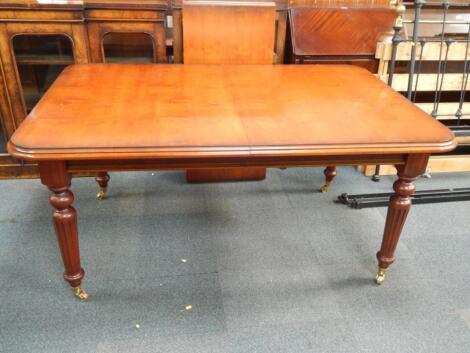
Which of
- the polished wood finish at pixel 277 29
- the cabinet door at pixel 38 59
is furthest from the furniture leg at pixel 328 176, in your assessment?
the cabinet door at pixel 38 59

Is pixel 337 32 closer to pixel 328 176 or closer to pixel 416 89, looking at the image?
pixel 416 89

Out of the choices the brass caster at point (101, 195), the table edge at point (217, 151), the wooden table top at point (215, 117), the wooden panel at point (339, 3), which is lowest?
the brass caster at point (101, 195)

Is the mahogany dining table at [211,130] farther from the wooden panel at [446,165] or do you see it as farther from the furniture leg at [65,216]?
the wooden panel at [446,165]

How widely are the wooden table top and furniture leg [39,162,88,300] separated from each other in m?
0.12

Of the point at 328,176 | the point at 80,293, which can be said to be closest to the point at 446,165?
the point at 328,176

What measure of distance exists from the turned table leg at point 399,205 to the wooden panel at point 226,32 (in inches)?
40.6

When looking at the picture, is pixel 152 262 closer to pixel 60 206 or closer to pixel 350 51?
pixel 60 206

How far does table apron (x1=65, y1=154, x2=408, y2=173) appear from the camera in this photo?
1336 mm

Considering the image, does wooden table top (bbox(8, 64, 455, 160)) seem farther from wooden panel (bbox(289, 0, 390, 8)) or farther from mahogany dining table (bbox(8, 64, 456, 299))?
wooden panel (bbox(289, 0, 390, 8))

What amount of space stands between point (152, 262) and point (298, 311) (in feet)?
2.15

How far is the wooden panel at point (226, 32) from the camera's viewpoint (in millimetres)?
2098

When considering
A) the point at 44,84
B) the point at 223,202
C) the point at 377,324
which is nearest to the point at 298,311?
the point at 377,324

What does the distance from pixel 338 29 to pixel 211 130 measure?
54.6 inches

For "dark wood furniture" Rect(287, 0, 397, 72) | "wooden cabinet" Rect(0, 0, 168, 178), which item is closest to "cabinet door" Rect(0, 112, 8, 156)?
"wooden cabinet" Rect(0, 0, 168, 178)
